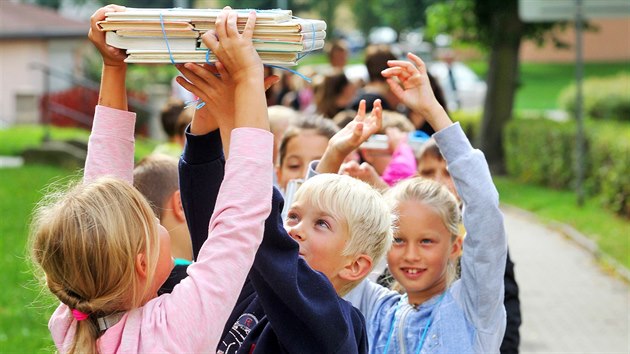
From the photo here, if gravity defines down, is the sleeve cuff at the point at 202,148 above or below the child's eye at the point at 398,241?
above

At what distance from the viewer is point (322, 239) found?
10.6 feet

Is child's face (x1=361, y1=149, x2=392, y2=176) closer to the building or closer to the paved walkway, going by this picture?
the paved walkway

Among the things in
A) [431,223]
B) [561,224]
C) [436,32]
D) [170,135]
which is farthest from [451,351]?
[436,32]

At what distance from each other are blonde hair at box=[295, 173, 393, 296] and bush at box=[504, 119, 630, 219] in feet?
33.2

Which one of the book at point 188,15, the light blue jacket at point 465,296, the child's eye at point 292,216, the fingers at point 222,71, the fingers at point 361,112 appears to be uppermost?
the book at point 188,15

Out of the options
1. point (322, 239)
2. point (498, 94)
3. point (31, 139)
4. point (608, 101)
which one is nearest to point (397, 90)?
point (322, 239)

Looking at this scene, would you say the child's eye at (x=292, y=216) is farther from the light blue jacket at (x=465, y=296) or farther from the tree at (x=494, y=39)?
the tree at (x=494, y=39)

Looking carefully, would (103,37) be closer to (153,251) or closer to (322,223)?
(153,251)

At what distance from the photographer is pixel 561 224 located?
45.0ft

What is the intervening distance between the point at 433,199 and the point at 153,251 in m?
1.56

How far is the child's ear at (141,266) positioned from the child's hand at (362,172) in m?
1.56

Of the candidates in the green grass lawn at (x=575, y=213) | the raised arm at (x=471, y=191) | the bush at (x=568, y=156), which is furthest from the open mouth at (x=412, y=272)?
the bush at (x=568, y=156)

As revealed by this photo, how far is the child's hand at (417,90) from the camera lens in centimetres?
341

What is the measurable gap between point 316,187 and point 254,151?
0.64m
